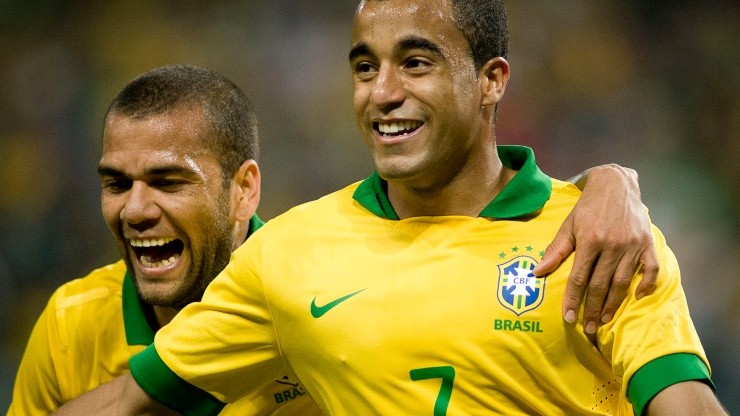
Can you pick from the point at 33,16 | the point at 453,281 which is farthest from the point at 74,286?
the point at 33,16

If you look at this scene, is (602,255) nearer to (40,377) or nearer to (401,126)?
(401,126)

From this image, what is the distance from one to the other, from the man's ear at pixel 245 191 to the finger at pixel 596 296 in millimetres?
1361

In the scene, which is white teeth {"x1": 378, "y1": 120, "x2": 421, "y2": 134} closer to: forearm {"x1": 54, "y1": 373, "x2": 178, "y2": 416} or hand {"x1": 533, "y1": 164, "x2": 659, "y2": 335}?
hand {"x1": 533, "y1": 164, "x2": 659, "y2": 335}

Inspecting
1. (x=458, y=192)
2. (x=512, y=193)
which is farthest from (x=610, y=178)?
(x=458, y=192)

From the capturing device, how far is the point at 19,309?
17.8 feet

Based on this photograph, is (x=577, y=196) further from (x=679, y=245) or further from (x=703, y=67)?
(x=703, y=67)

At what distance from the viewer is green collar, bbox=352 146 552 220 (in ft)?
8.08

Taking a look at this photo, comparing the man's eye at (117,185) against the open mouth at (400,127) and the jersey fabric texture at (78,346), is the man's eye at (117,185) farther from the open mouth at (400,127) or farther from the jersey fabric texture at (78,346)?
the open mouth at (400,127)

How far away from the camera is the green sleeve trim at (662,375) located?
81.8 inches

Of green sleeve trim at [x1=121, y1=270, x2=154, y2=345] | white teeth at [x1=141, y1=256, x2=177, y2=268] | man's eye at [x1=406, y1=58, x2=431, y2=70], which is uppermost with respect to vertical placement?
man's eye at [x1=406, y1=58, x2=431, y2=70]

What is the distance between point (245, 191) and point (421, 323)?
1168 millimetres

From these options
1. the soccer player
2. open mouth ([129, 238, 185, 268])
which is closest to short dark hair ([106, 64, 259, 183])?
the soccer player

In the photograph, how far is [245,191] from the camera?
337 cm

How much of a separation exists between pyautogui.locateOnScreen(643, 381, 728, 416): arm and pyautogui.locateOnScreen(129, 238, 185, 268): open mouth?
5.28 ft
